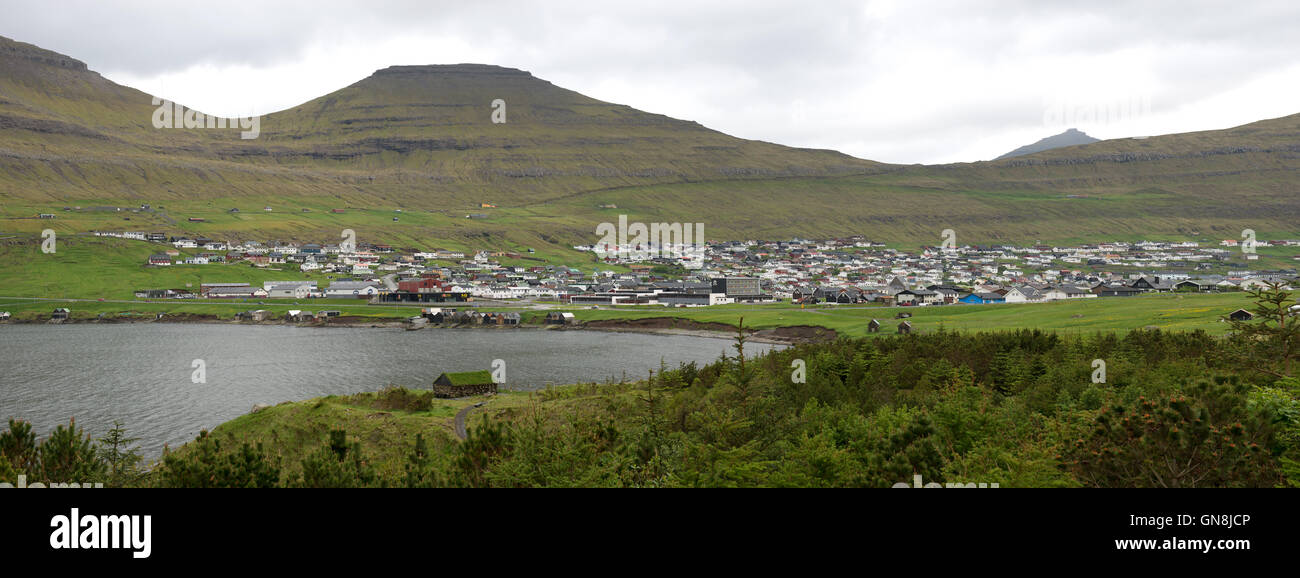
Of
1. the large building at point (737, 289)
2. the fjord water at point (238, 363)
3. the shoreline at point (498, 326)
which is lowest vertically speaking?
the fjord water at point (238, 363)

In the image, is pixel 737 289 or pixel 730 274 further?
pixel 730 274

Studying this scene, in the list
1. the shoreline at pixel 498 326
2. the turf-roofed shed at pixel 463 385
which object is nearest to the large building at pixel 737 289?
the shoreline at pixel 498 326

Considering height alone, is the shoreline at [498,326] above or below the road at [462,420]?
above

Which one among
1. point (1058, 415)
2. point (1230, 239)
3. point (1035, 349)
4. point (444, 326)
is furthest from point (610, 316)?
point (1230, 239)

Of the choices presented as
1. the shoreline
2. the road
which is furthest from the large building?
the road

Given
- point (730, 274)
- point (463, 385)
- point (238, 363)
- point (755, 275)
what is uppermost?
point (730, 274)

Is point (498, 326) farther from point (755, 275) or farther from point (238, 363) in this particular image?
point (755, 275)

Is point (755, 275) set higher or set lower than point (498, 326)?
higher

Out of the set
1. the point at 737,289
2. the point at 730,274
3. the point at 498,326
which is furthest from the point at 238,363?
the point at 730,274

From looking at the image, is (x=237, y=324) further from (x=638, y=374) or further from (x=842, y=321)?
(x=842, y=321)

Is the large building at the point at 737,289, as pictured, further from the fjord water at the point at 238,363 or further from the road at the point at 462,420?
the road at the point at 462,420
